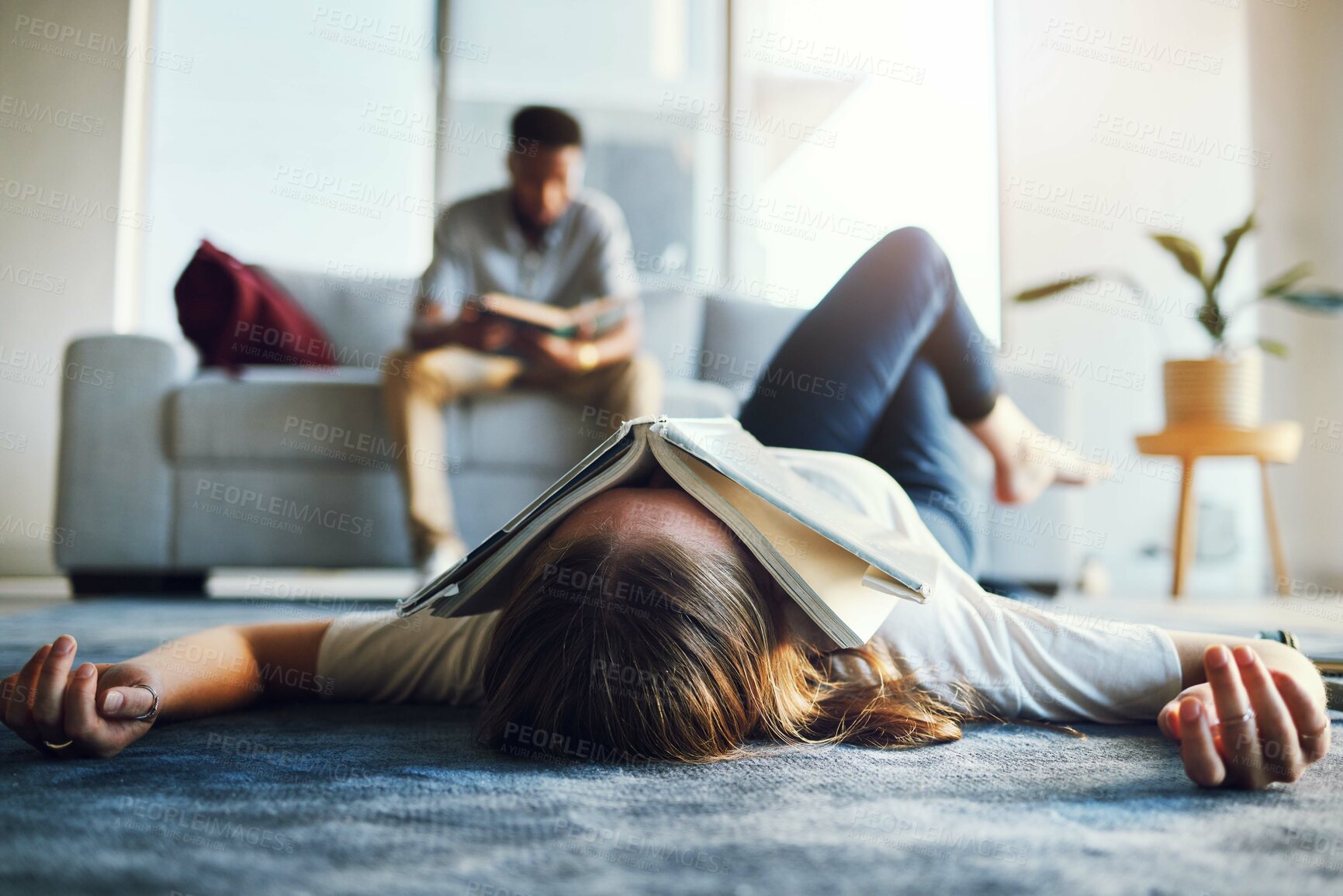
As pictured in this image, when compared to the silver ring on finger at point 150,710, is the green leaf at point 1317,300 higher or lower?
higher

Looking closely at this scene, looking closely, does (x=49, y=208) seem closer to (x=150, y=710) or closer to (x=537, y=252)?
(x=537, y=252)

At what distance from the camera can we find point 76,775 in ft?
1.91

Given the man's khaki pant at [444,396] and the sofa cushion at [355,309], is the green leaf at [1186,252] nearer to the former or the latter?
the man's khaki pant at [444,396]

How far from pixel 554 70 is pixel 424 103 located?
475 mm

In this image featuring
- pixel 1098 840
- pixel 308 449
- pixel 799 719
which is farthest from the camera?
pixel 308 449

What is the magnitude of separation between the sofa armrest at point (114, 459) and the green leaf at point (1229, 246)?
8.53 feet

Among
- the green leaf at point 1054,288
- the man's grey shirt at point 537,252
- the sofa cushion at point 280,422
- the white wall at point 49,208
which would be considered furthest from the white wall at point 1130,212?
the white wall at point 49,208

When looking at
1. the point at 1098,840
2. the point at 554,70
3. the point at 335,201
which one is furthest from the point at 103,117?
the point at 1098,840

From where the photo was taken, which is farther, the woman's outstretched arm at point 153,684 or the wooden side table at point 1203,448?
the wooden side table at point 1203,448

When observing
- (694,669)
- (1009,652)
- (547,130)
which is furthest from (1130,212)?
(694,669)

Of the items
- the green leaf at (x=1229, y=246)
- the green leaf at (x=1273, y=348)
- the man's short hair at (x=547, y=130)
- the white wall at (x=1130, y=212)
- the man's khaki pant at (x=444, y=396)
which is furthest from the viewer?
the white wall at (x=1130, y=212)

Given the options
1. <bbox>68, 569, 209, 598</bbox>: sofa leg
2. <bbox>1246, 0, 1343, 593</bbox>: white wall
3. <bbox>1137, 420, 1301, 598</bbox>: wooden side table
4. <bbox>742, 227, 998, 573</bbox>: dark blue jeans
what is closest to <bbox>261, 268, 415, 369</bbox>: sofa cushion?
<bbox>68, 569, 209, 598</bbox>: sofa leg

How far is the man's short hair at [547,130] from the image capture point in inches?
93.9

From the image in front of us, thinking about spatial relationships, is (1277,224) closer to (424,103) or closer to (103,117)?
(424,103)
